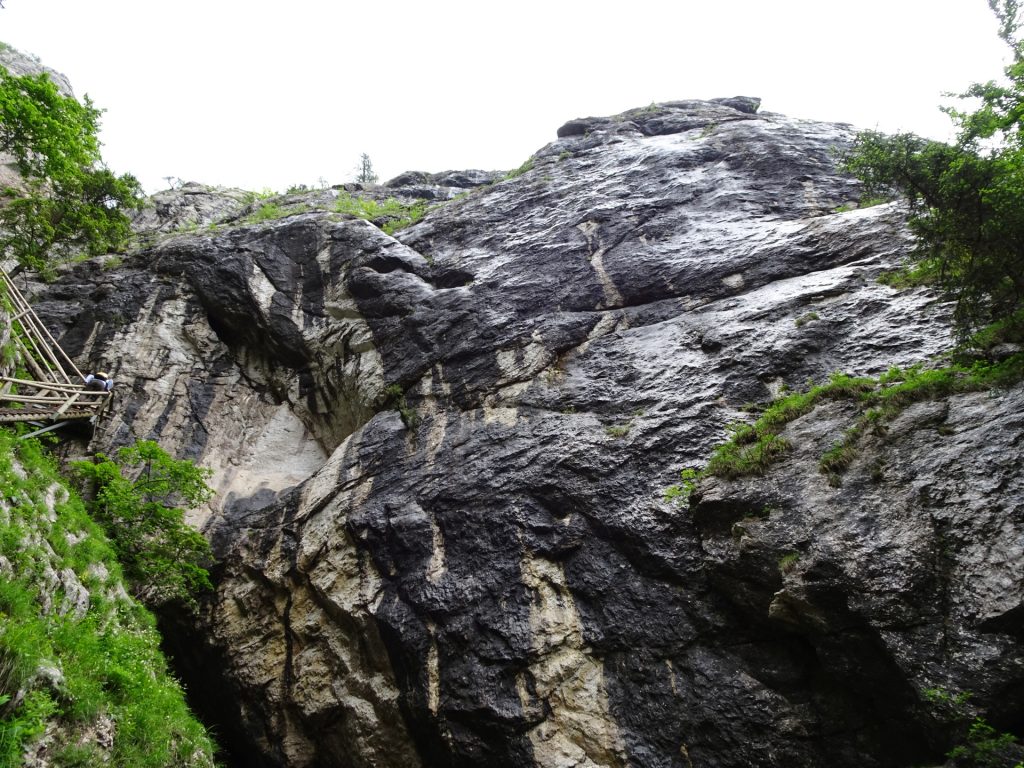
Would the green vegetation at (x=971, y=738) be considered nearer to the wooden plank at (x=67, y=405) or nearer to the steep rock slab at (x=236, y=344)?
the steep rock slab at (x=236, y=344)

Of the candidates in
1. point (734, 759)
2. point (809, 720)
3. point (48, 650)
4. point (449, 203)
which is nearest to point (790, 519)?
point (809, 720)

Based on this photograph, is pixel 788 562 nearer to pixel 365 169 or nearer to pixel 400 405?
pixel 400 405

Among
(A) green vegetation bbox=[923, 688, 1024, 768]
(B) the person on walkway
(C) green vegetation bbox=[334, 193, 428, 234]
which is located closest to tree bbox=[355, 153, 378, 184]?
(C) green vegetation bbox=[334, 193, 428, 234]

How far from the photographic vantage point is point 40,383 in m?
13.5

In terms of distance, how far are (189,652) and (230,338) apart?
9.82m

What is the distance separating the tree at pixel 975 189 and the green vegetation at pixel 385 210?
15.9 m

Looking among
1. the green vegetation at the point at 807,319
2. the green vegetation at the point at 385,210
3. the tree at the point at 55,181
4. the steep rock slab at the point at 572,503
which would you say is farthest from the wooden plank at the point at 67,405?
the green vegetation at the point at 807,319

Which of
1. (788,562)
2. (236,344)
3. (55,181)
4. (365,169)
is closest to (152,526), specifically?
(236,344)

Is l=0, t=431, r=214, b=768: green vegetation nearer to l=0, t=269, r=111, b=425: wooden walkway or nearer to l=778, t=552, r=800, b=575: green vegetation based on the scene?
l=0, t=269, r=111, b=425: wooden walkway

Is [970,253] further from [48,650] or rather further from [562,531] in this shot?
[48,650]

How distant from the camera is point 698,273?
13844 mm

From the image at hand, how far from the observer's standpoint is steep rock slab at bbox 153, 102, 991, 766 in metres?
8.44

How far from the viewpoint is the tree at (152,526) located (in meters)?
12.5

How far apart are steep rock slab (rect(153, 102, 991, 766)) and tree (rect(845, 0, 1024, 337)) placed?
195 cm
